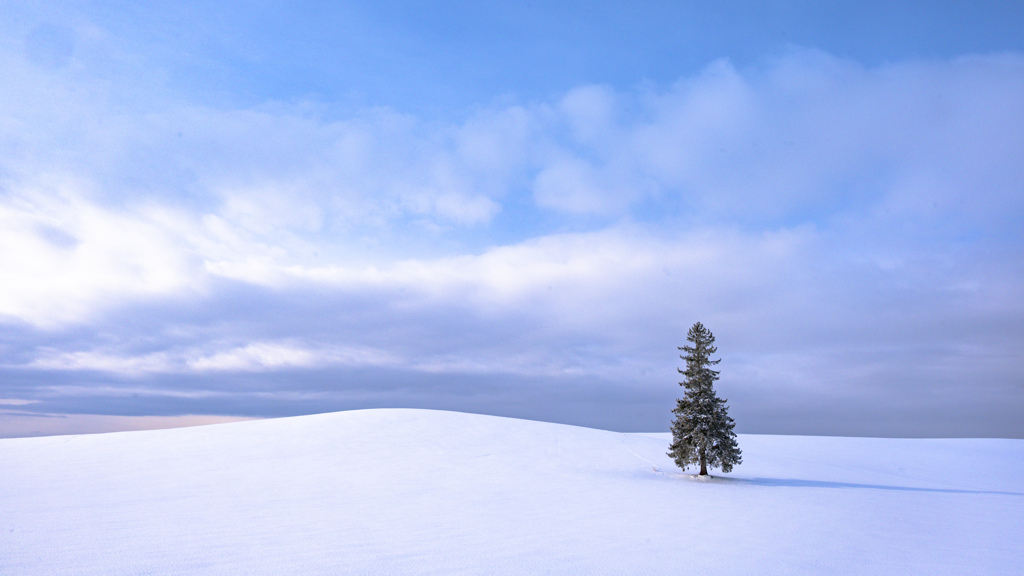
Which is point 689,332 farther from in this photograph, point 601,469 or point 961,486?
point 961,486

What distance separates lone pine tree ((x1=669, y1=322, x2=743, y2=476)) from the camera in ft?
81.1

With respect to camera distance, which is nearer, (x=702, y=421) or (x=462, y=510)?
(x=462, y=510)

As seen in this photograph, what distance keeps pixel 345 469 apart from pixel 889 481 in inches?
1065

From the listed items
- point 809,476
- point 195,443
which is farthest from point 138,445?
point 809,476

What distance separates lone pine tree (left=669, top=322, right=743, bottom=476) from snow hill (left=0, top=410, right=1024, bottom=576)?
1168mm

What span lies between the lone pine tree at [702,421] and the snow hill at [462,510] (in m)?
1.17

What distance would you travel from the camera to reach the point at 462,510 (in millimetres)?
15914

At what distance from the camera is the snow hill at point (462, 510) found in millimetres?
10703

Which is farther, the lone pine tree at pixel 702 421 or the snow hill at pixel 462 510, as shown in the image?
the lone pine tree at pixel 702 421

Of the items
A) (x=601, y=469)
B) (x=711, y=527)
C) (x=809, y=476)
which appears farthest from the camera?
(x=809, y=476)

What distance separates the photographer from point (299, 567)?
9945 millimetres

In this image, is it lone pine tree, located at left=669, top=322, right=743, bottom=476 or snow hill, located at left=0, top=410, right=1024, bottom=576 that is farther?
lone pine tree, located at left=669, top=322, right=743, bottom=476

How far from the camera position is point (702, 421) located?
2497 centimetres

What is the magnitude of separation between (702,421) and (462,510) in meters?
13.7
